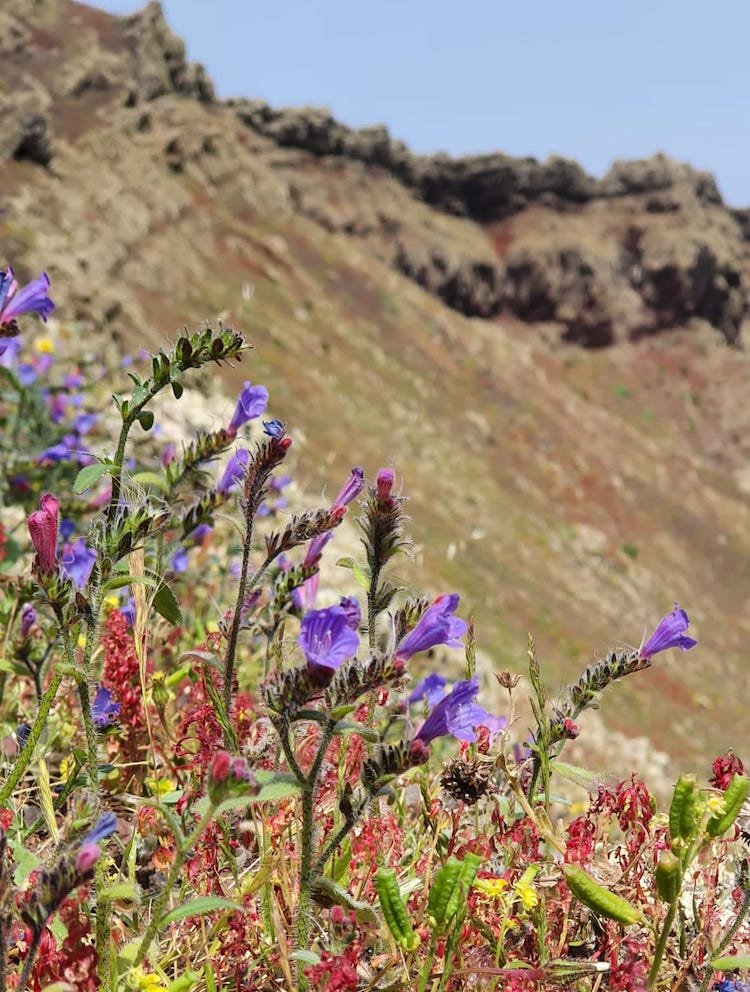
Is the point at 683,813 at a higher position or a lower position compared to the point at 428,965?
higher

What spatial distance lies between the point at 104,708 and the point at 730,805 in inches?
56.4

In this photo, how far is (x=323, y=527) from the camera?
1710mm

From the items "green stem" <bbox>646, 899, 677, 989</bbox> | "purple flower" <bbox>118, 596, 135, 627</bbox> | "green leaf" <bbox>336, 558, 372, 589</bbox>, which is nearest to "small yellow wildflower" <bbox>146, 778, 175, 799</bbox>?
"purple flower" <bbox>118, 596, 135, 627</bbox>

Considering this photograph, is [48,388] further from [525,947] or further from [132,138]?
[132,138]

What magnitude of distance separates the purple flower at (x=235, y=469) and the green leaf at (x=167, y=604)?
0.27 metres

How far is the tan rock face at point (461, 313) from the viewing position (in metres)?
21.5

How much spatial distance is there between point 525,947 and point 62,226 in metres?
21.9

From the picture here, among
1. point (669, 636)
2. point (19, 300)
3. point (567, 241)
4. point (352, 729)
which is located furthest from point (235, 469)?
point (567, 241)

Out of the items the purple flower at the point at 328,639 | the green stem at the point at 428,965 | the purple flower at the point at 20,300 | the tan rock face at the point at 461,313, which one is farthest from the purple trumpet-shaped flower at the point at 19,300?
the tan rock face at the point at 461,313

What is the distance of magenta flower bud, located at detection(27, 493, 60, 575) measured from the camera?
1.56 metres

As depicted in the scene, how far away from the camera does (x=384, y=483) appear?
5.57ft

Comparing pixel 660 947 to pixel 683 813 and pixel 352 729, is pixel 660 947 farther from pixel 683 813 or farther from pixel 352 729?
pixel 352 729

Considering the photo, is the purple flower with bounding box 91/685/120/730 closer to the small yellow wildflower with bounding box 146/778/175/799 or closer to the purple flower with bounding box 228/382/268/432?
the small yellow wildflower with bounding box 146/778/175/799

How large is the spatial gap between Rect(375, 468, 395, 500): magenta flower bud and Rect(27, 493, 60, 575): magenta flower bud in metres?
0.62
